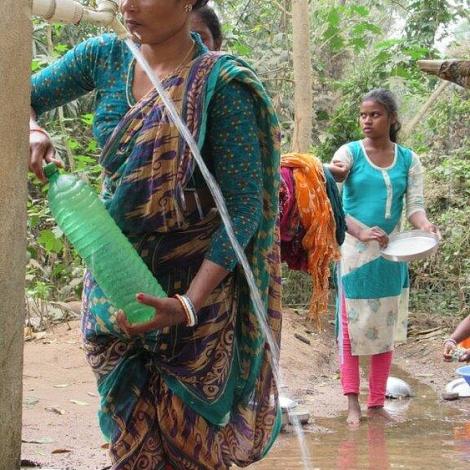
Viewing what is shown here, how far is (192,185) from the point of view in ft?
8.64

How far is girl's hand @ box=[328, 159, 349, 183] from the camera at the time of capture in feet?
19.7

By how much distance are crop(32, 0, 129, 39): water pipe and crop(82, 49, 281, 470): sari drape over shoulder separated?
296mm

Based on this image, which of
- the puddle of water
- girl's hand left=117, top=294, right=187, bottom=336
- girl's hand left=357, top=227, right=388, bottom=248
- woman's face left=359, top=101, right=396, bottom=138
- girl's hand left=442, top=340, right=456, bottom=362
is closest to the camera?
girl's hand left=117, top=294, right=187, bottom=336

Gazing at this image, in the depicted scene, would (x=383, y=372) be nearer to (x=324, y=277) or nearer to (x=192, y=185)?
(x=324, y=277)

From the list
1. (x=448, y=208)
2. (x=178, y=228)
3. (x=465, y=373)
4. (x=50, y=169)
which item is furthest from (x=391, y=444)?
(x=448, y=208)

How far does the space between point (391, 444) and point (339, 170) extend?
175 cm

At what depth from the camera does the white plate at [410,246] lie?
19.1 feet

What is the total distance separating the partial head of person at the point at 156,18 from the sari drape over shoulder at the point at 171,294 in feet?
0.41

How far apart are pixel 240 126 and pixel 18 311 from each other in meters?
0.79

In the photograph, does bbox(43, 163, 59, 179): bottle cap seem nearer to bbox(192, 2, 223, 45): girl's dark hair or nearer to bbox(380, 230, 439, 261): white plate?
bbox(192, 2, 223, 45): girl's dark hair

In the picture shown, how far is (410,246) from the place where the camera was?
594cm

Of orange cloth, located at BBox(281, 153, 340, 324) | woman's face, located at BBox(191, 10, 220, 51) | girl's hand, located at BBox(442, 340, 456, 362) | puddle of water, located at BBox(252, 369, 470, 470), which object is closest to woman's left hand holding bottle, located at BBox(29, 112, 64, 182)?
woman's face, located at BBox(191, 10, 220, 51)

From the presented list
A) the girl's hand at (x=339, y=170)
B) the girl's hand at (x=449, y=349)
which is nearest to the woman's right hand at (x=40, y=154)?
the girl's hand at (x=449, y=349)

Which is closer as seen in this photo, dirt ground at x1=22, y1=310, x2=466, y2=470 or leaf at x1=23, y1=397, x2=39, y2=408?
dirt ground at x1=22, y1=310, x2=466, y2=470
